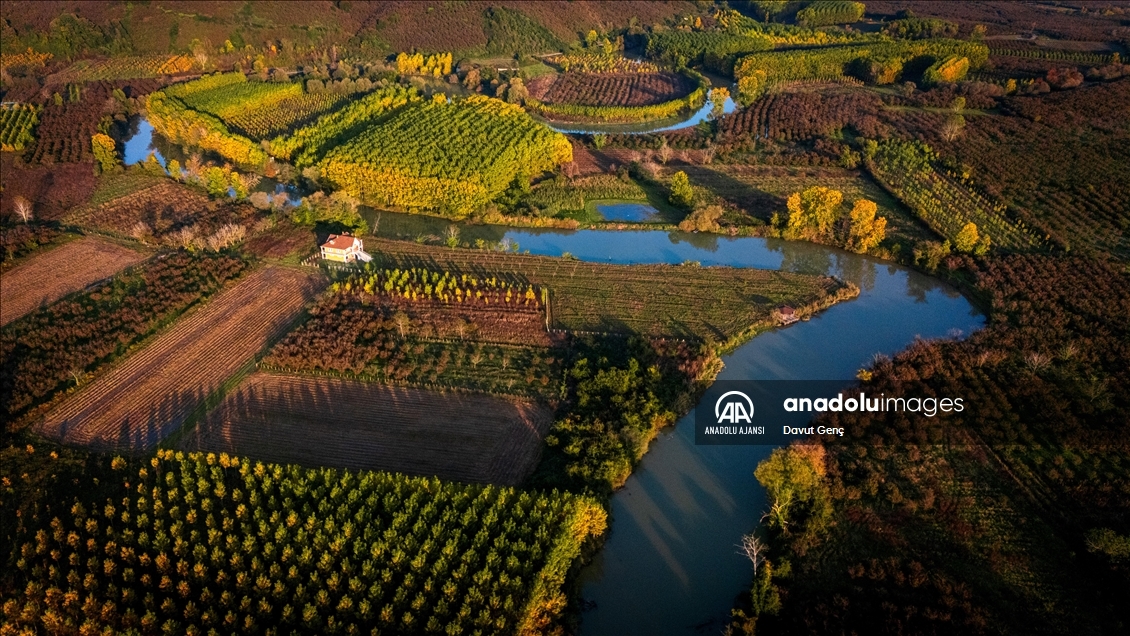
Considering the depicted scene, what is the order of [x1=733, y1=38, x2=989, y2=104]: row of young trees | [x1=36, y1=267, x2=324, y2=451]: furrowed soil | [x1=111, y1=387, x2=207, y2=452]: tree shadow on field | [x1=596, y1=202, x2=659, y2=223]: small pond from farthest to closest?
[x1=733, y1=38, x2=989, y2=104]: row of young trees, [x1=596, y1=202, x2=659, y2=223]: small pond, [x1=36, y1=267, x2=324, y2=451]: furrowed soil, [x1=111, y1=387, x2=207, y2=452]: tree shadow on field

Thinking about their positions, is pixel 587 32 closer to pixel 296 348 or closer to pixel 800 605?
pixel 296 348

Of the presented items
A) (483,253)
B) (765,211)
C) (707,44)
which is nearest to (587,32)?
(707,44)

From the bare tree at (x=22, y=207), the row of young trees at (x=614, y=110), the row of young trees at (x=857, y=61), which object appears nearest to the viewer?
the bare tree at (x=22, y=207)

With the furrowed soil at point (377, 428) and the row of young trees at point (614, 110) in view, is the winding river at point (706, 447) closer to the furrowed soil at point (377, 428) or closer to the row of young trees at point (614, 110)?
the furrowed soil at point (377, 428)

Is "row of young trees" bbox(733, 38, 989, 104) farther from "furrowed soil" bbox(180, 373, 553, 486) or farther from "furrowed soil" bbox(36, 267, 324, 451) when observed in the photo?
"furrowed soil" bbox(180, 373, 553, 486)

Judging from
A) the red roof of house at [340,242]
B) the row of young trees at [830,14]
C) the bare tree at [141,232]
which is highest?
the row of young trees at [830,14]

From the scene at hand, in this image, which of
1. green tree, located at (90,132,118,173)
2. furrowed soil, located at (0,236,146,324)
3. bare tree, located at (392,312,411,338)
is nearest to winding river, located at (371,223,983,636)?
bare tree, located at (392,312,411,338)

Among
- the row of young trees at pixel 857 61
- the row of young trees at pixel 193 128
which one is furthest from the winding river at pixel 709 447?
the row of young trees at pixel 857 61
